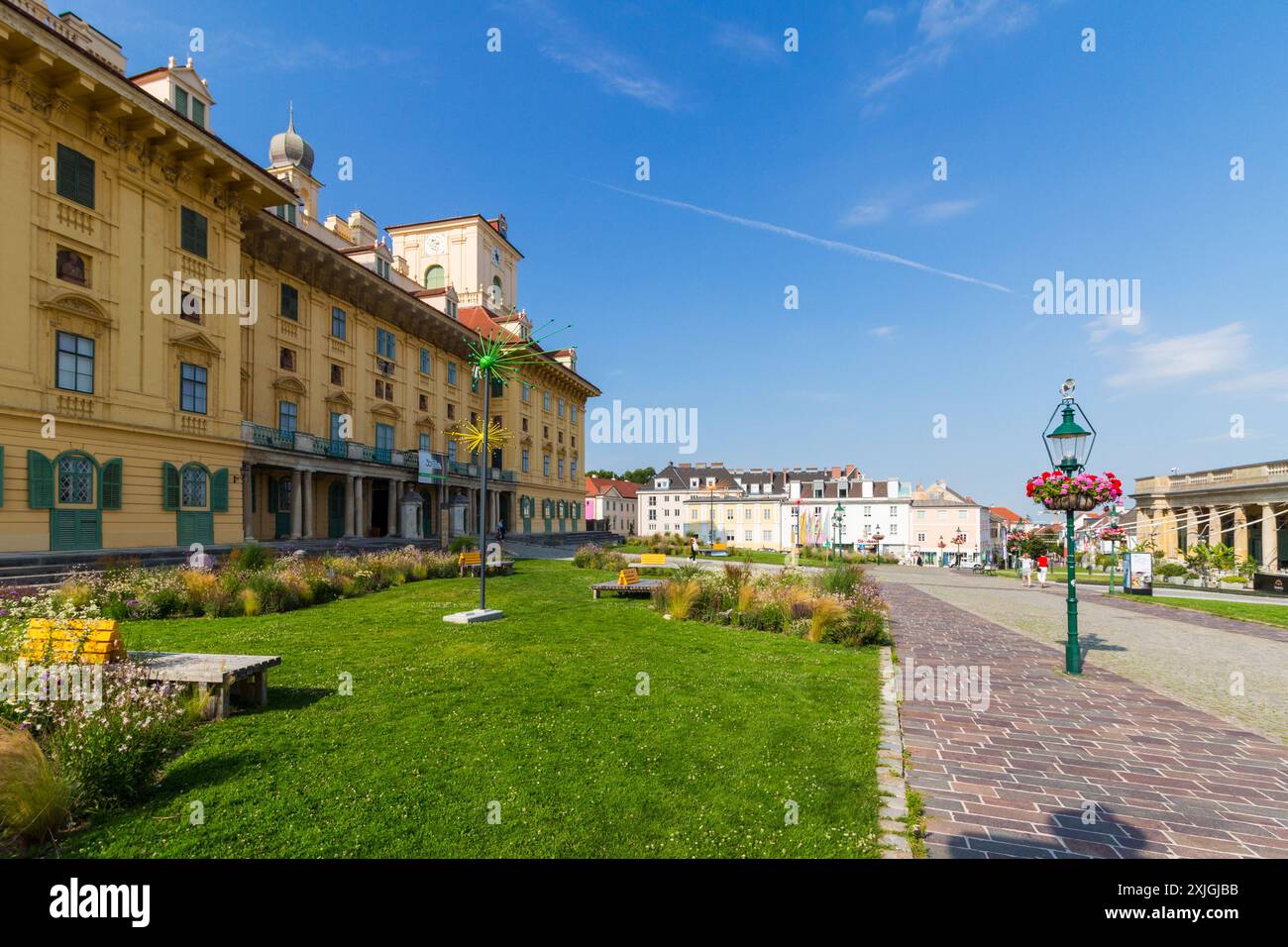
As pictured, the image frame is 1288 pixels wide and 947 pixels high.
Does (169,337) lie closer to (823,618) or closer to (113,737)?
(113,737)

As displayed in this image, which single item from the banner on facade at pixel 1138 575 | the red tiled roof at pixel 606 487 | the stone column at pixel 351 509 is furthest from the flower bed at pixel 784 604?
the red tiled roof at pixel 606 487

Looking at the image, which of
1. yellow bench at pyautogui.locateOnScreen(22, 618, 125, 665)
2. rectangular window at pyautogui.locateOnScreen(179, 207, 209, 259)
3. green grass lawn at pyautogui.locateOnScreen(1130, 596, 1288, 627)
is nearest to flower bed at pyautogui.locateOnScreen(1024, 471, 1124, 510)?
green grass lawn at pyautogui.locateOnScreen(1130, 596, 1288, 627)

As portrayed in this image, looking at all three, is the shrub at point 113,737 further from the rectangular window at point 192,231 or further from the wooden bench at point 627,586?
the rectangular window at point 192,231

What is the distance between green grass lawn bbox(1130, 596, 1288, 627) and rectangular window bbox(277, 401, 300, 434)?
117 feet

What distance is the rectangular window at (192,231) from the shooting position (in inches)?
822

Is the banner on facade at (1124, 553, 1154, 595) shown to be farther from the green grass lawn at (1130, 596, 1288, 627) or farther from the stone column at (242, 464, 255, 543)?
the stone column at (242, 464, 255, 543)

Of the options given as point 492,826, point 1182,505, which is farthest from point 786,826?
point 1182,505

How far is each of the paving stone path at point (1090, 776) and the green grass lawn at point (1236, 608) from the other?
12.6m

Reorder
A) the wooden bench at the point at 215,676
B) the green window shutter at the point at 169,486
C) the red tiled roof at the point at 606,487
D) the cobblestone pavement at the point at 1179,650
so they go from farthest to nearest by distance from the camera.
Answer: the red tiled roof at the point at 606,487
the green window shutter at the point at 169,486
the cobblestone pavement at the point at 1179,650
the wooden bench at the point at 215,676

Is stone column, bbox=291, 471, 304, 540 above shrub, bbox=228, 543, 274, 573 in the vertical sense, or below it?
above

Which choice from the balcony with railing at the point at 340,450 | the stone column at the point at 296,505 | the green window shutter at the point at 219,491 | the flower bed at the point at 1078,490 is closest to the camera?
the flower bed at the point at 1078,490

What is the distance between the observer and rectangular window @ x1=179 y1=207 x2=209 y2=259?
68.5ft

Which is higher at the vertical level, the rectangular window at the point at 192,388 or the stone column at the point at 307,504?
the rectangular window at the point at 192,388

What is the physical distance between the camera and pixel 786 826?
4.27 metres
